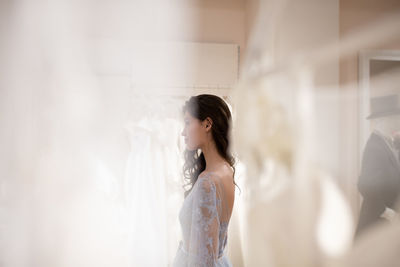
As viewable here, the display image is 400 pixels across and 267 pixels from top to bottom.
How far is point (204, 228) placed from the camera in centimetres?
84

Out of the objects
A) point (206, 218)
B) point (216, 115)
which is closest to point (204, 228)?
point (206, 218)

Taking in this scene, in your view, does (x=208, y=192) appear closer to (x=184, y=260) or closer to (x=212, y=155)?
(x=212, y=155)

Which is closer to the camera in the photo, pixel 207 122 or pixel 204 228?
pixel 204 228

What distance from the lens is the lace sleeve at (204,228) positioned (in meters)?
0.83

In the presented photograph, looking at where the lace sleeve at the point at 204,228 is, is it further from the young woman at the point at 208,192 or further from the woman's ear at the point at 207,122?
the woman's ear at the point at 207,122

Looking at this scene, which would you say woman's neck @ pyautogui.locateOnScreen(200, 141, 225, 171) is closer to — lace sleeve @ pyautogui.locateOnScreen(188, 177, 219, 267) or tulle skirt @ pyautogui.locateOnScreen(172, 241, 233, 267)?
lace sleeve @ pyautogui.locateOnScreen(188, 177, 219, 267)

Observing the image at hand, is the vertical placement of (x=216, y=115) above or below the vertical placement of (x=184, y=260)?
above

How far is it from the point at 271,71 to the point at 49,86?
3.70ft

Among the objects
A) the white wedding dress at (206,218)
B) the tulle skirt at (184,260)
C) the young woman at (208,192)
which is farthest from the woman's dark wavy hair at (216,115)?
the tulle skirt at (184,260)

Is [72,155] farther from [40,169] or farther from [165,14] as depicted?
[165,14]

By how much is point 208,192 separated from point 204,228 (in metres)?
0.10

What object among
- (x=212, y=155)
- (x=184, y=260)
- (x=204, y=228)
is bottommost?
(x=184, y=260)

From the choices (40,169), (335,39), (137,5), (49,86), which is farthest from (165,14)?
(335,39)

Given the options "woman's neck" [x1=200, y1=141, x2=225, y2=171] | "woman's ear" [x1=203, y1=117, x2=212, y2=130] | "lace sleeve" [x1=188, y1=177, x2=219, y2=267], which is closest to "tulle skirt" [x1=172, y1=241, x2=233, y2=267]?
"lace sleeve" [x1=188, y1=177, x2=219, y2=267]
